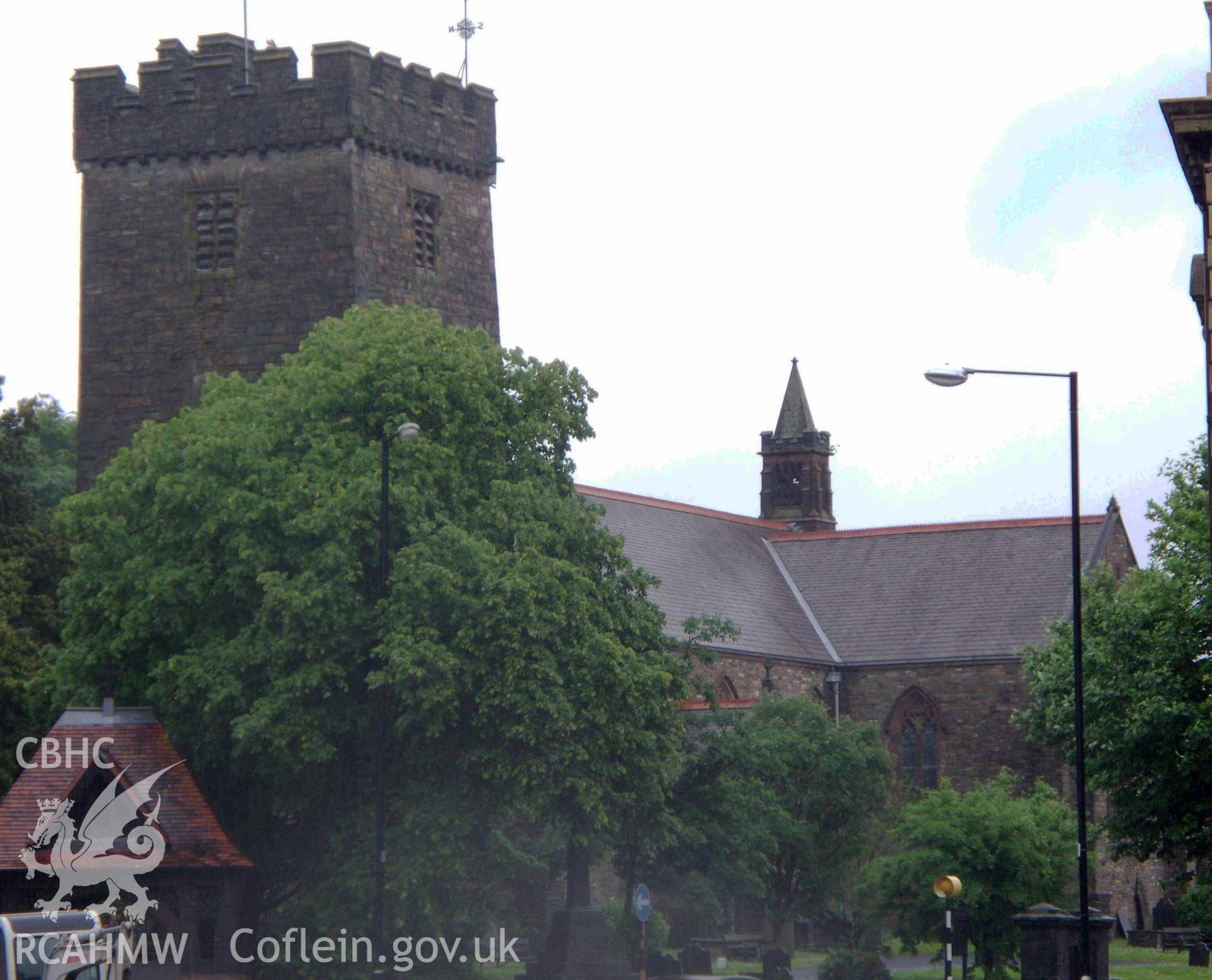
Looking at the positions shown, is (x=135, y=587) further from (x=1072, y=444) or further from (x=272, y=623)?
(x=1072, y=444)

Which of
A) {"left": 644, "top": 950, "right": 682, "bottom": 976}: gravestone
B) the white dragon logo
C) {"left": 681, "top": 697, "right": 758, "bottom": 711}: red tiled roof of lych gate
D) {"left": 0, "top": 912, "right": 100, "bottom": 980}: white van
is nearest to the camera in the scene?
{"left": 0, "top": 912, "right": 100, "bottom": 980}: white van

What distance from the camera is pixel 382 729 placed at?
1308 inches

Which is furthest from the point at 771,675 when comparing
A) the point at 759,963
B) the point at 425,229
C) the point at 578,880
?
the point at 578,880

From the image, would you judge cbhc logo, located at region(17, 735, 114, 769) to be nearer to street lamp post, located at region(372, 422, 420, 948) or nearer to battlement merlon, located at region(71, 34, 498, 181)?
street lamp post, located at region(372, 422, 420, 948)

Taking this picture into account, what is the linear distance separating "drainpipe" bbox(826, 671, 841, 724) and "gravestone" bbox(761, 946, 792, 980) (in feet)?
76.8

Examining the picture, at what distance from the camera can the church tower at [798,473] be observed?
83.9 metres

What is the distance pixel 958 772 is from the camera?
63812 mm

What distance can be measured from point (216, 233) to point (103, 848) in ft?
67.1

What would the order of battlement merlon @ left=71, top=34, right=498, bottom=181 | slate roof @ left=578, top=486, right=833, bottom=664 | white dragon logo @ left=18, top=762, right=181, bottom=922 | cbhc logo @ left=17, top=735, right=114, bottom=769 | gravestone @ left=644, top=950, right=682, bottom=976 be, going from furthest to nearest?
slate roof @ left=578, top=486, right=833, bottom=664 < battlement merlon @ left=71, top=34, right=498, bottom=181 < gravestone @ left=644, top=950, right=682, bottom=976 < cbhc logo @ left=17, top=735, right=114, bottom=769 < white dragon logo @ left=18, top=762, right=181, bottom=922

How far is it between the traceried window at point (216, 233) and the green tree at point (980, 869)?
68.6 ft

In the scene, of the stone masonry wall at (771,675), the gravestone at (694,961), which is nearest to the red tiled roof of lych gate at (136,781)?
the gravestone at (694,961)

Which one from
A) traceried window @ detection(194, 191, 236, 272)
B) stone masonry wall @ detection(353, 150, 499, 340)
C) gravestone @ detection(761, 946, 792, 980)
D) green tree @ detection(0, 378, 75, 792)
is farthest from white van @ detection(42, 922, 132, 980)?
traceried window @ detection(194, 191, 236, 272)

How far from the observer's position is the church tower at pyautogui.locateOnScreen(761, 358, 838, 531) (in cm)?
8388

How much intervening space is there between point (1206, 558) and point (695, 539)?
1361 inches
